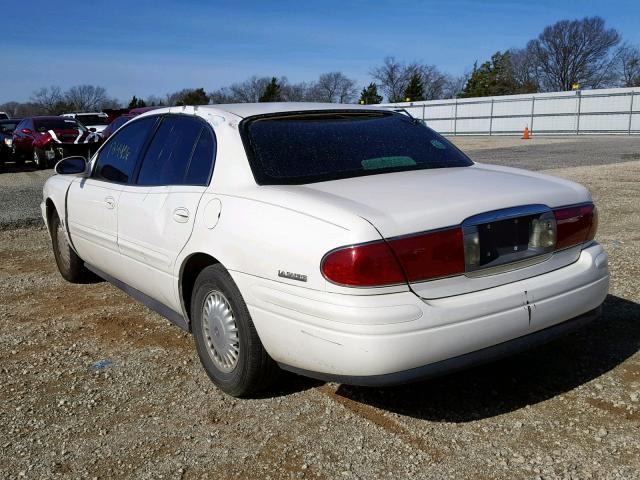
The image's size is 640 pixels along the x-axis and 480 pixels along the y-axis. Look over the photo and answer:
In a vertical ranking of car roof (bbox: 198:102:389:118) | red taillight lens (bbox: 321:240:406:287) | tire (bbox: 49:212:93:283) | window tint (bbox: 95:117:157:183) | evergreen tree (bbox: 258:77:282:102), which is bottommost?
tire (bbox: 49:212:93:283)

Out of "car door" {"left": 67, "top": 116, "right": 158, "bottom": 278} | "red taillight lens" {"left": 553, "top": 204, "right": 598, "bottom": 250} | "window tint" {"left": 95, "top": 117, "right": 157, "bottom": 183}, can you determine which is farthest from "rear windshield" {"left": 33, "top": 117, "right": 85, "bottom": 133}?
"red taillight lens" {"left": 553, "top": 204, "right": 598, "bottom": 250}

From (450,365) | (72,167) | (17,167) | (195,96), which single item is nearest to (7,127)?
(17,167)

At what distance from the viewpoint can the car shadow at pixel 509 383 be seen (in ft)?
10.4

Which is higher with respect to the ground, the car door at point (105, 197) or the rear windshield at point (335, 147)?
the rear windshield at point (335, 147)

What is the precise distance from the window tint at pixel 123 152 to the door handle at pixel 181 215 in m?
0.90

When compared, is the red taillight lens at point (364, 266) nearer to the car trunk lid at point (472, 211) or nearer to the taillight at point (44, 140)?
the car trunk lid at point (472, 211)

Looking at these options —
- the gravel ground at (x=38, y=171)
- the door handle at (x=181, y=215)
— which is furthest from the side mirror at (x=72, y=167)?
the gravel ground at (x=38, y=171)

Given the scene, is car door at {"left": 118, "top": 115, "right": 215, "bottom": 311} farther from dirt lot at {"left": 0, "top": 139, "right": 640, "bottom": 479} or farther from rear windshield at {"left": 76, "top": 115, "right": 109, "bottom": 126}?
rear windshield at {"left": 76, "top": 115, "right": 109, "bottom": 126}

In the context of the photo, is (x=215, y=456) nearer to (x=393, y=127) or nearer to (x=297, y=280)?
(x=297, y=280)

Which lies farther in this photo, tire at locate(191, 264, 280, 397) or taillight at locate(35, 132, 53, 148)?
taillight at locate(35, 132, 53, 148)

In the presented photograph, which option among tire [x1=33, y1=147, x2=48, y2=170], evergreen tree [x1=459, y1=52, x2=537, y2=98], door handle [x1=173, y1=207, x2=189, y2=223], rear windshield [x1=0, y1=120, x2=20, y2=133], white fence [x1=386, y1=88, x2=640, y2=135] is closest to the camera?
door handle [x1=173, y1=207, x2=189, y2=223]

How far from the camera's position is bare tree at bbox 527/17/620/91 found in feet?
232

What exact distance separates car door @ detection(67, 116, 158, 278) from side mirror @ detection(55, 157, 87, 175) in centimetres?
9

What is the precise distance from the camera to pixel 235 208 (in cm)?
308
